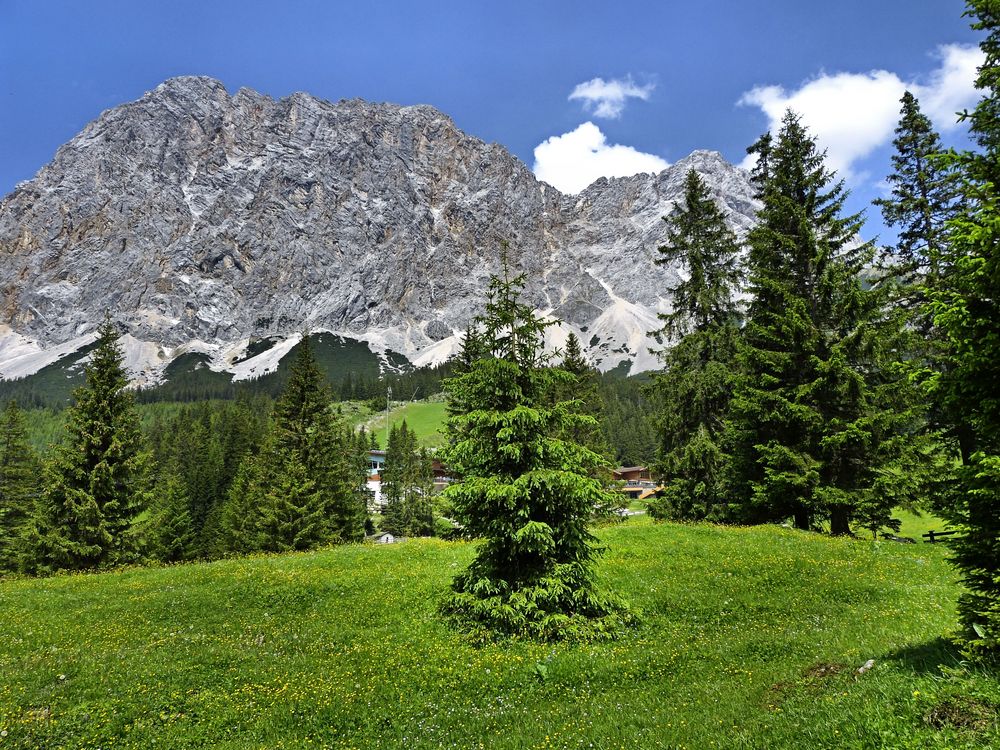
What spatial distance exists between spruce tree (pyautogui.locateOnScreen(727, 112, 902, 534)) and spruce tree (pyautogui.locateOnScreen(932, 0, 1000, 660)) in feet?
47.0

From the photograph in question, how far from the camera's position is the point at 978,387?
812 cm

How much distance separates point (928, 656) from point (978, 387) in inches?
173

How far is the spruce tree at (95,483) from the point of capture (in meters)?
30.0

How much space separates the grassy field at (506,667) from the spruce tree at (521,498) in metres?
0.87

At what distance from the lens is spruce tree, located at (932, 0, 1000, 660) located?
758 cm

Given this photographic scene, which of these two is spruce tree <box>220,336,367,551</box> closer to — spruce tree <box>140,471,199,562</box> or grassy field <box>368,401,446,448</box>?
spruce tree <box>140,471,199,562</box>

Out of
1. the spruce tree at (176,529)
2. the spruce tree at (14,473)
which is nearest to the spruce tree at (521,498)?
the spruce tree at (176,529)

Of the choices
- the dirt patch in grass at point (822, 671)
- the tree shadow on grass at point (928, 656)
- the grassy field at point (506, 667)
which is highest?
the tree shadow on grass at point (928, 656)

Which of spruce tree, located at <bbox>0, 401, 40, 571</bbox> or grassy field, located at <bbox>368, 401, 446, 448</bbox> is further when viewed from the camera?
grassy field, located at <bbox>368, 401, 446, 448</bbox>

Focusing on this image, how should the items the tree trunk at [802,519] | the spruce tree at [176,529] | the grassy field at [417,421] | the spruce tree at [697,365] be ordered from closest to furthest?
the tree trunk at [802,519] < the spruce tree at [697,365] < the spruce tree at [176,529] < the grassy field at [417,421]

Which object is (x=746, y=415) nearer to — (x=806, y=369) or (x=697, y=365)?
(x=806, y=369)

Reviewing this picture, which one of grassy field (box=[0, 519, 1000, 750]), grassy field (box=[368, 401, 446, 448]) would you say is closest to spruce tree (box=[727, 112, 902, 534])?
grassy field (box=[0, 519, 1000, 750])

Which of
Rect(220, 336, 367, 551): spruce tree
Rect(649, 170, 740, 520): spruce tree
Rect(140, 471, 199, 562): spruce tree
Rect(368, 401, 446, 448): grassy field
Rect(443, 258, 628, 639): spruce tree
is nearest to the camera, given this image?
Rect(443, 258, 628, 639): spruce tree

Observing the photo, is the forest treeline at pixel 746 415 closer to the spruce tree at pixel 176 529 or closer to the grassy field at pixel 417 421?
the spruce tree at pixel 176 529
